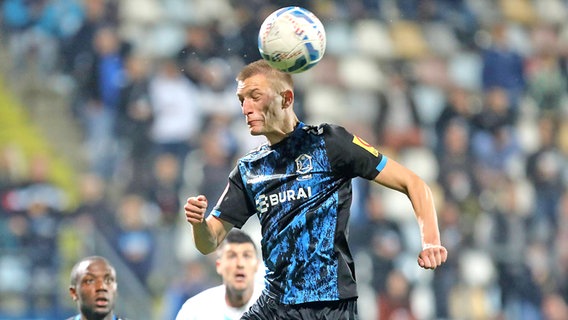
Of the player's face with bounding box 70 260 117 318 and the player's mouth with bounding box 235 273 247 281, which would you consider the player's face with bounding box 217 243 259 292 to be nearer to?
the player's mouth with bounding box 235 273 247 281

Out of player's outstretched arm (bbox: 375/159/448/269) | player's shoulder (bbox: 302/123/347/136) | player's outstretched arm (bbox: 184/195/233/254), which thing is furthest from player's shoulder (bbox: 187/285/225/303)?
player's outstretched arm (bbox: 375/159/448/269)

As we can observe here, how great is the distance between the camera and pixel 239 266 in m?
6.88

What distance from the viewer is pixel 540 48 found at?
15672 millimetres

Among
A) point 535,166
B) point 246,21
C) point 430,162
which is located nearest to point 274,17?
point 246,21

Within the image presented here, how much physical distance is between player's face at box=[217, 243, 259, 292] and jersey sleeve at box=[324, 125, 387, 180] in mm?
2187

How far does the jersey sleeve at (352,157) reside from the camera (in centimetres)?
479

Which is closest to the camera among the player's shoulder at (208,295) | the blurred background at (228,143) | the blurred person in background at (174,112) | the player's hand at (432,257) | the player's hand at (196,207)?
the player's hand at (432,257)

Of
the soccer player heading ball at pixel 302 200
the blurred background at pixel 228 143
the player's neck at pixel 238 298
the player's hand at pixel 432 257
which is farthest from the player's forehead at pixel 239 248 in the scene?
the blurred background at pixel 228 143

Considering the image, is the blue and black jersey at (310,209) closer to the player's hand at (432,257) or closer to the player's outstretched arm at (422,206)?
the player's outstretched arm at (422,206)

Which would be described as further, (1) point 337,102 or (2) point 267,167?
(1) point 337,102

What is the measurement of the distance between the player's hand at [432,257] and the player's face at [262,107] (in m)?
0.94

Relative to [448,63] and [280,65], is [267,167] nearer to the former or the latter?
[280,65]

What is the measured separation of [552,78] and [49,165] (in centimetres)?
768

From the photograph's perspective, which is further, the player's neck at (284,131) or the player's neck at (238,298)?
the player's neck at (238,298)
